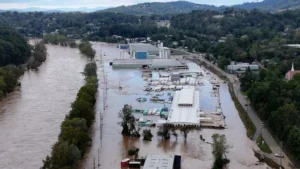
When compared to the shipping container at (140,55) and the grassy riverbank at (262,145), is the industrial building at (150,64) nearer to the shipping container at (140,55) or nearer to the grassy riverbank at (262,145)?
the shipping container at (140,55)

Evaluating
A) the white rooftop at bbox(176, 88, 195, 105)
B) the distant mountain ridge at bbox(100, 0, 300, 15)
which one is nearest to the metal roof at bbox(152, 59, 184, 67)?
the white rooftop at bbox(176, 88, 195, 105)

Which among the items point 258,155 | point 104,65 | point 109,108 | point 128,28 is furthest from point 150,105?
point 128,28

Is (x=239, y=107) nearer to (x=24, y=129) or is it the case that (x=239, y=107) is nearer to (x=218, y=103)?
(x=218, y=103)

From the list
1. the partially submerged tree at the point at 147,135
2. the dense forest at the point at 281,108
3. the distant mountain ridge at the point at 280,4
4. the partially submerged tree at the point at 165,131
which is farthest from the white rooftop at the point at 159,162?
the distant mountain ridge at the point at 280,4

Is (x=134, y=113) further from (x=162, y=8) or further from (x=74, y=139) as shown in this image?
(x=162, y=8)

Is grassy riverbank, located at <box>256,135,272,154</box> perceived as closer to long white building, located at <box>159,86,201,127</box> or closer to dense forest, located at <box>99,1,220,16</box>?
long white building, located at <box>159,86,201,127</box>

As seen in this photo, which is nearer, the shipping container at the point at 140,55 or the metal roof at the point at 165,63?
the metal roof at the point at 165,63
